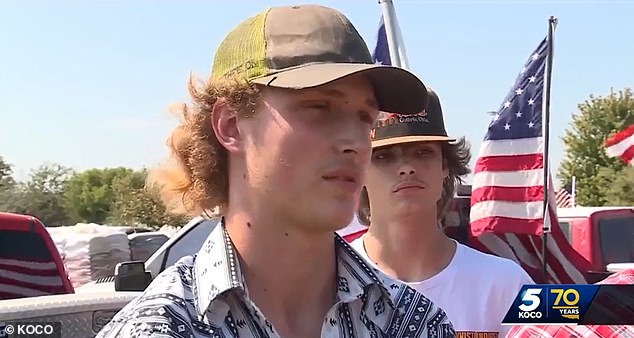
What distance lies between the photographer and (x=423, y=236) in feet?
11.1

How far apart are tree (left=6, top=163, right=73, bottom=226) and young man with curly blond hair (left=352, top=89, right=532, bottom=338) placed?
36.4m

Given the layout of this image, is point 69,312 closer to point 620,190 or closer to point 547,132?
point 547,132

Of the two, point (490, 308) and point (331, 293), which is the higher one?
point (331, 293)

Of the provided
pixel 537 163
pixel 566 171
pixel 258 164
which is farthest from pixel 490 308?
pixel 566 171

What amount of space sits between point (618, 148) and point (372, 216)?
57.6 inches

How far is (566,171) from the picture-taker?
41594 millimetres

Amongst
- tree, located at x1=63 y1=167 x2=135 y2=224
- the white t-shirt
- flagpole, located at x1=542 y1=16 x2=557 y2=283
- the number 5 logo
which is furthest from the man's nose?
tree, located at x1=63 y1=167 x2=135 y2=224

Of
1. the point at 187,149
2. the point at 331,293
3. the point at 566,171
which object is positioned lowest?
the point at 566,171

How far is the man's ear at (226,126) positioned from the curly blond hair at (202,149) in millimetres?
16

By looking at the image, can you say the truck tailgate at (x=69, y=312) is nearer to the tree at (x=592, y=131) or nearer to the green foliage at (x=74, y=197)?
the green foliage at (x=74, y=197)

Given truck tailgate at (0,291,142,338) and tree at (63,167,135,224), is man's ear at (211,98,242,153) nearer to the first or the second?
truck tailgate at (0,291,142,338)

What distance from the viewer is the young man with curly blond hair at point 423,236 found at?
320 cm

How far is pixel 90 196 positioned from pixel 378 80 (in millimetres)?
64509

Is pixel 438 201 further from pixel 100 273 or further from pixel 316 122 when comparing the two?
pixel 100 273
